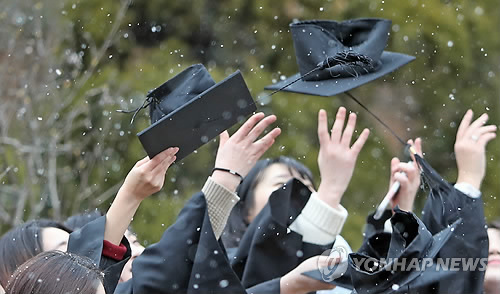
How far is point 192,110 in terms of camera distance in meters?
2.79

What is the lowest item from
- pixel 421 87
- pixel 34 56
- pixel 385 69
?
pixel 421 87

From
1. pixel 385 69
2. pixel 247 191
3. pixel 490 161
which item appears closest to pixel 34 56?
pixel 247 191

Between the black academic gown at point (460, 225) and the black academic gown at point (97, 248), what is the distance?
112 cm

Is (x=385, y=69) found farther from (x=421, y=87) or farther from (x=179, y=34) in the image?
(x=179, y=34)

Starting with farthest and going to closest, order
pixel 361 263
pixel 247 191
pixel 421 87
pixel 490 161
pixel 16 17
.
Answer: pixel 421 87 < pixel 490 161 < pixel 16 17 < pixel 247 191 < pixel 361 263

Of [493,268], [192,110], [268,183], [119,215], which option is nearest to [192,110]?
[192,110]

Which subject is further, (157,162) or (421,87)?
(421,87)

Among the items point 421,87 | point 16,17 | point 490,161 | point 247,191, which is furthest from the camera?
point 421,87

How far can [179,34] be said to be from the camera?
25.2 ft

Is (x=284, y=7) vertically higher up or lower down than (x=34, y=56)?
lower down

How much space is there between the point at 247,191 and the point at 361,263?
1.35 meters

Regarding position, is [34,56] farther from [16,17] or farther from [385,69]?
[385,69]

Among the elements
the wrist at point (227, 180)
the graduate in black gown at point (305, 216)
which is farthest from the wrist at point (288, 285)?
the wrist at point (227, 180)

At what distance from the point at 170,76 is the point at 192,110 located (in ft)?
12.6
